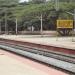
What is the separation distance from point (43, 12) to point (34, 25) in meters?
7.66

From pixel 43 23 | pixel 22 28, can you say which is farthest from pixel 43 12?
pixel 22 28

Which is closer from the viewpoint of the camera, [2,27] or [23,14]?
[23,14]

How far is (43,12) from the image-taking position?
8312cm

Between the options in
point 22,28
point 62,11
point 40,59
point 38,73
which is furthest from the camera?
point 22,28

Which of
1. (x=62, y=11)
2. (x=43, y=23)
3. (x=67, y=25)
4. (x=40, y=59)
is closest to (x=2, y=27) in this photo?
(x=43, y=23)

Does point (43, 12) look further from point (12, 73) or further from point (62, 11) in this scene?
point (12, 73)

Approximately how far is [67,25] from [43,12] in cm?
3383

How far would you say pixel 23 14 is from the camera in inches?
3627

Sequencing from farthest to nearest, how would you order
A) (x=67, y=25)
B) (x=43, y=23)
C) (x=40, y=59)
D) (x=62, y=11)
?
1. (x=43, y=23)
2. (x=62, y=11)
3. (x=67, y=25)
4. (x=40, y=59)

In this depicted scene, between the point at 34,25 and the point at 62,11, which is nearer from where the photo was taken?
the point at 62,11

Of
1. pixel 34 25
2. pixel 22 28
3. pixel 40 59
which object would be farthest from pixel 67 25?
pixel 22 28

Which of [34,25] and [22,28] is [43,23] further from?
[22,28]

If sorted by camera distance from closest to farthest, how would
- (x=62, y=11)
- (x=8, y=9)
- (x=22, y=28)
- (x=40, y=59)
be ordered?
(x=40, y=59)
(x=62, y=11)
(x=22, y=28)
(x=8, y=9)

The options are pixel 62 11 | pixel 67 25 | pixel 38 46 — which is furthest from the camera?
pixel 62 11
